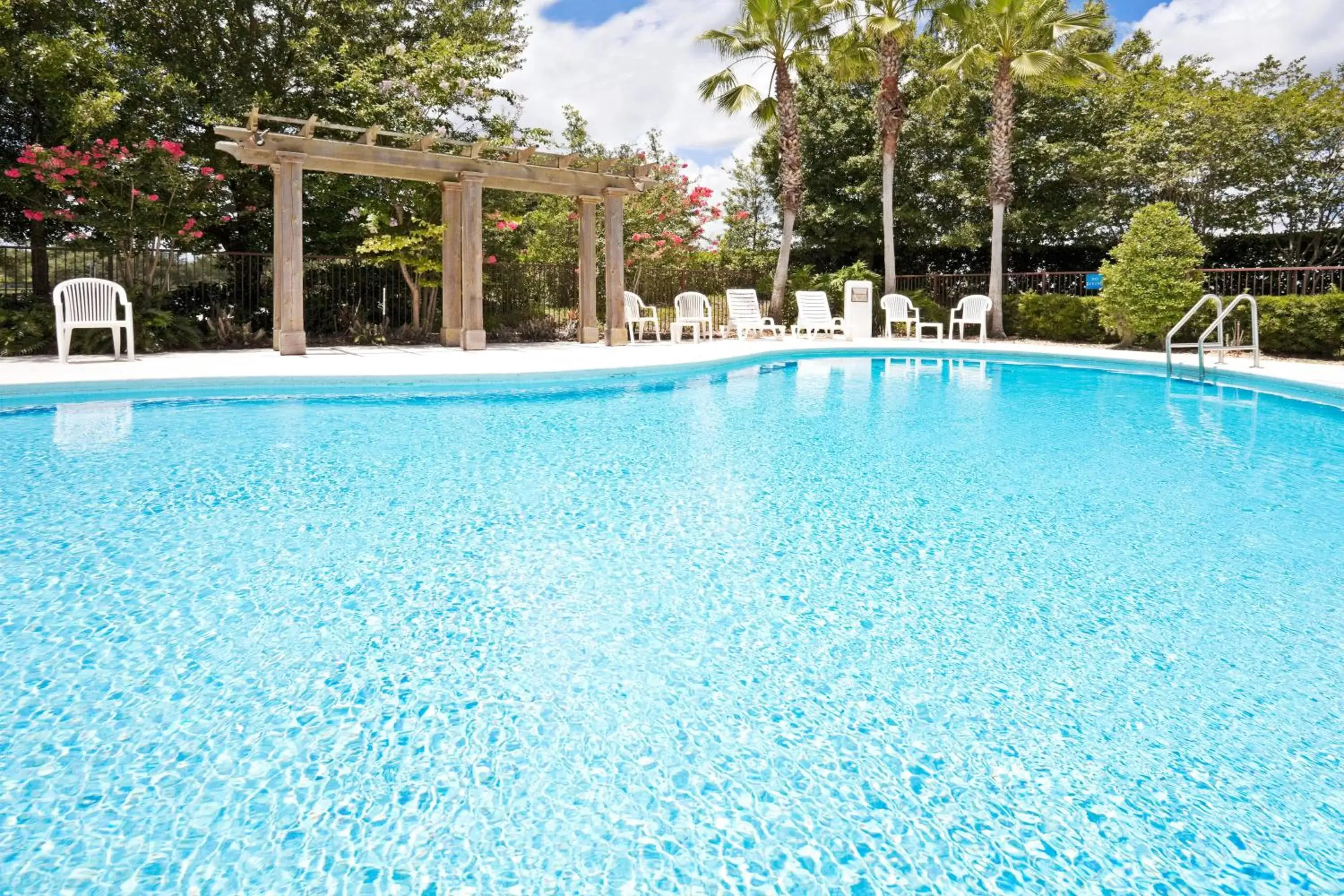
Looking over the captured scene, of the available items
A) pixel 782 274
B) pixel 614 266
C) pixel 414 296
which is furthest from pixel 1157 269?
pixel 414 296

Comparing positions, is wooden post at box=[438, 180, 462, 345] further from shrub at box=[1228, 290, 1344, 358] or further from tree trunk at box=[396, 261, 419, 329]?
shrub at box=[1228, 290, 1344, 358]

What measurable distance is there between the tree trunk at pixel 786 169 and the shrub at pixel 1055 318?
4550 millimetres

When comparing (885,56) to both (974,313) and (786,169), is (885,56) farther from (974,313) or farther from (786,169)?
(974,313)

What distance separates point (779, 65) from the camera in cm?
1756

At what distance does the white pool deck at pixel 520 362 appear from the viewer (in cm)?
856

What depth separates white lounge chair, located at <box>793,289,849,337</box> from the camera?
16453mm

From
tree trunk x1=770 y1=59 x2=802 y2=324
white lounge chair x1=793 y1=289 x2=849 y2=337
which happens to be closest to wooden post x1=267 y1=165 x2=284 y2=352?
white lounge chair x1=793 y1=289 x2=849 y2=337

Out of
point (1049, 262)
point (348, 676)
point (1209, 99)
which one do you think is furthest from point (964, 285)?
point (348, 676)

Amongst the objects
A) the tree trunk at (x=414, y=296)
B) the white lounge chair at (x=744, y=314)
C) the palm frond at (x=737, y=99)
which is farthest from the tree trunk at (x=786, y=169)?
the tree trunk at (x=414, y=296)

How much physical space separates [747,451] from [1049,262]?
1777 centimetres

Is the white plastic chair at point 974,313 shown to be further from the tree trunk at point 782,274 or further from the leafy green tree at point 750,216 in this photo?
the leafy green tree at point 750,216

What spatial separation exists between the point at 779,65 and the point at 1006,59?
14.1 ft

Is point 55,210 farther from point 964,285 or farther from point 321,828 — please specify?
point 964,285

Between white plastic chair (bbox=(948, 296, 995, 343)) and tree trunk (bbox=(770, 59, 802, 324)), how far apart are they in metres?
3.71
